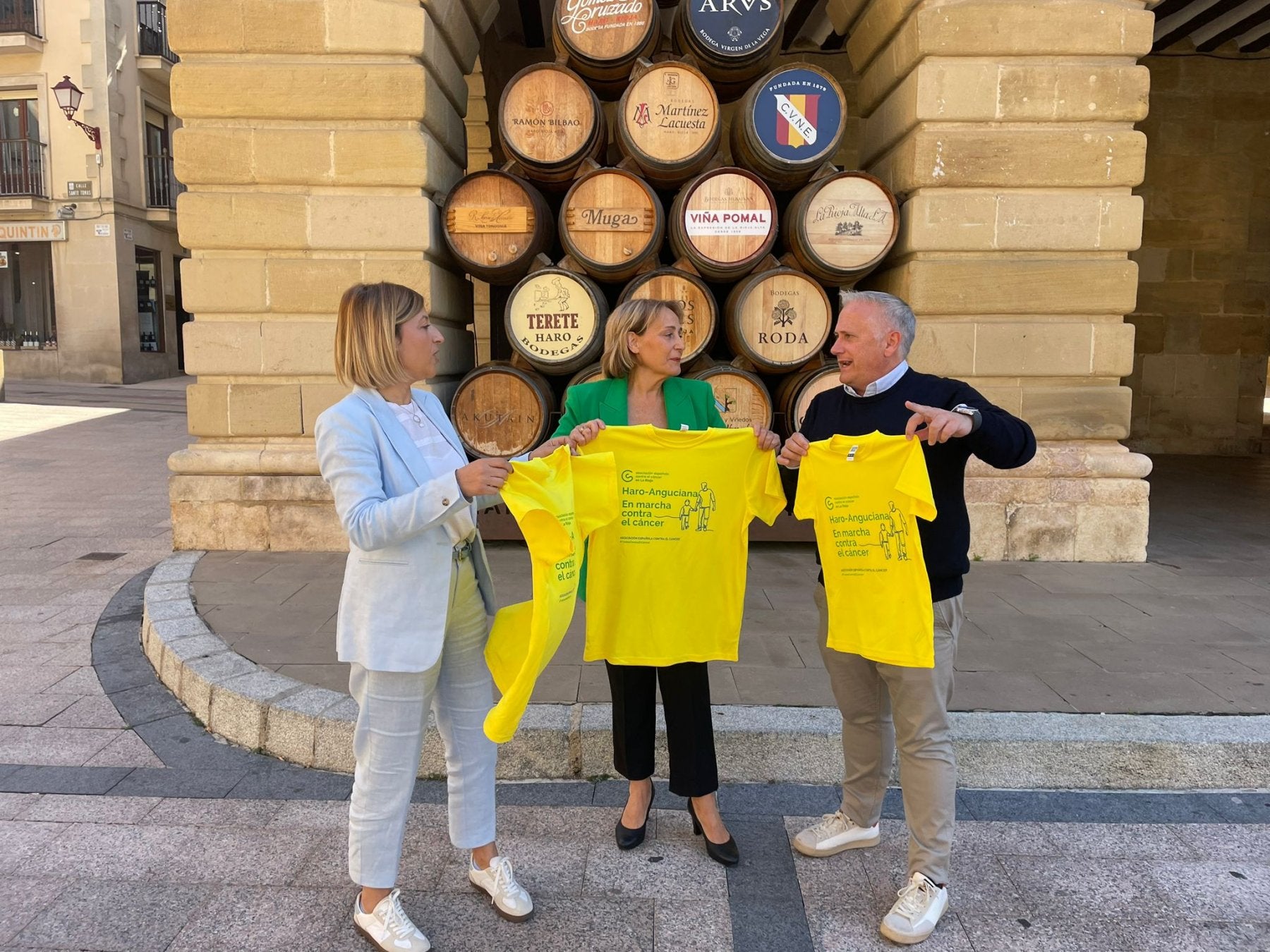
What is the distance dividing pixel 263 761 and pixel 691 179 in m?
4.31

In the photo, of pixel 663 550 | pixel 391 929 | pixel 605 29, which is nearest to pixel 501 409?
pixel 605 29

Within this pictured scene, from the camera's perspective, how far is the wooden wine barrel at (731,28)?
5.70 m

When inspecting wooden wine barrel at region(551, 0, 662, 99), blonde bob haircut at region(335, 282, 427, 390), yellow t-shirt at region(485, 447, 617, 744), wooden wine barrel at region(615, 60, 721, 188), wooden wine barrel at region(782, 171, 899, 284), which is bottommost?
yellow t-shirt at region(485, 447, 617, 744)

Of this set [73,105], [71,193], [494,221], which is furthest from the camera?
[71,193]

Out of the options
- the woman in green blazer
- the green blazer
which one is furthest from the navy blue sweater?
the green blazer

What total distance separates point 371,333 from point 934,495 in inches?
65.5

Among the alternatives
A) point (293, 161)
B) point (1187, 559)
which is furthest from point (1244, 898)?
point (293, 161)

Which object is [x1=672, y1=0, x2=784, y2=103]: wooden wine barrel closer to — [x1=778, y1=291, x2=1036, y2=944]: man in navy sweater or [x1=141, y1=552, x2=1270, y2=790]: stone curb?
[x1=778, y1=291, x2=1036, y2=944]: man in navy sweater

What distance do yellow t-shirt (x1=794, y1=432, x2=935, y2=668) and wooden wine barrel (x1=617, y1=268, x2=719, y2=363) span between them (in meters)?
3.10

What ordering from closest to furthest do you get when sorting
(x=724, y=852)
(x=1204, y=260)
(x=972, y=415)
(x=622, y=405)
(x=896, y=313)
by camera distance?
(x=972, y=415)
(x=896, y=313)
(x=724, y=852)
(x=622, y=405)
(x=1204, y=260)

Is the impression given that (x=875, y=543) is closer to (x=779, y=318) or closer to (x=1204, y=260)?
(x=779, y=318)

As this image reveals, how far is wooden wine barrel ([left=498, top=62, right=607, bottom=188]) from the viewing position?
5.67m

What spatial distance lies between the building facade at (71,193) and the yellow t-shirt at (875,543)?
74.4 feet

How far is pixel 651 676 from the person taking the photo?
282cm
